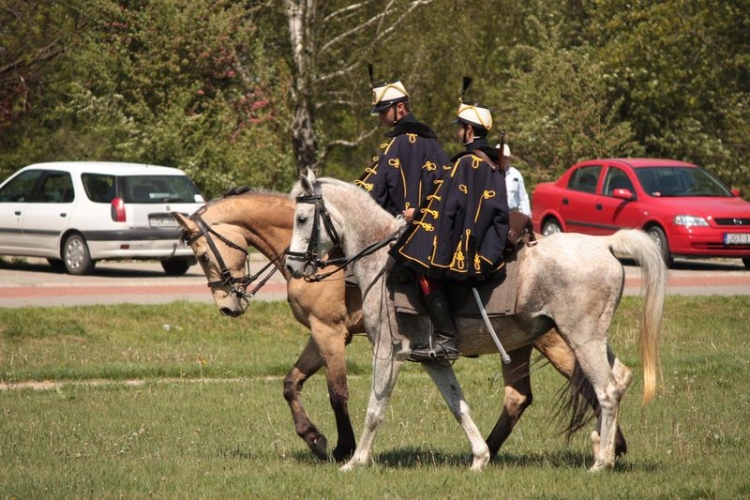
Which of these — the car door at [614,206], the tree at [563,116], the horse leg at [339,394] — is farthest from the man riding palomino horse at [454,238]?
the tree at [563,116]

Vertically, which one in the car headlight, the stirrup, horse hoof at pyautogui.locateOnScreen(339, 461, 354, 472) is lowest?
the car headlight

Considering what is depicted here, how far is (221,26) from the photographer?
3066 cm

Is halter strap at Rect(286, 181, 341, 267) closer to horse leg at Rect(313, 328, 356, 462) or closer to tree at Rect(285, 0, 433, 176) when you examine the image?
horse leg at Rect(313, 328, 356, 462)

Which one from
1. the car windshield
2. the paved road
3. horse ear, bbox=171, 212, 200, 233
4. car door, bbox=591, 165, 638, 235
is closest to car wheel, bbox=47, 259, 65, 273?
the paved road

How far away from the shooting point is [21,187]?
75.8ft

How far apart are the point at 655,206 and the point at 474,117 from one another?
1503 centimetres

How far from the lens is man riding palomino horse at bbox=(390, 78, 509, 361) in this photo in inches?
336

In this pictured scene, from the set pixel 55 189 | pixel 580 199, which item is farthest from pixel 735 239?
pixel 55 189

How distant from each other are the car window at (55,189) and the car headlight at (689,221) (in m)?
10.5

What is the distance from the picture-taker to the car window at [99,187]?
2170 cm

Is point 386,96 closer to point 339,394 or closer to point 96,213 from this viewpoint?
point 339,394

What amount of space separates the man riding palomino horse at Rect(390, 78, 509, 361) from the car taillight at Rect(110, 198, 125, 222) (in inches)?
521

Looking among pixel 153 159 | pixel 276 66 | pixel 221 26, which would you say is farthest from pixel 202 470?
pixel 276 66

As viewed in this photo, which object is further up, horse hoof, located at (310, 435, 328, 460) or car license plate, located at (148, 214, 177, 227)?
horse hoof, located at (310, 435, 328, 460)
